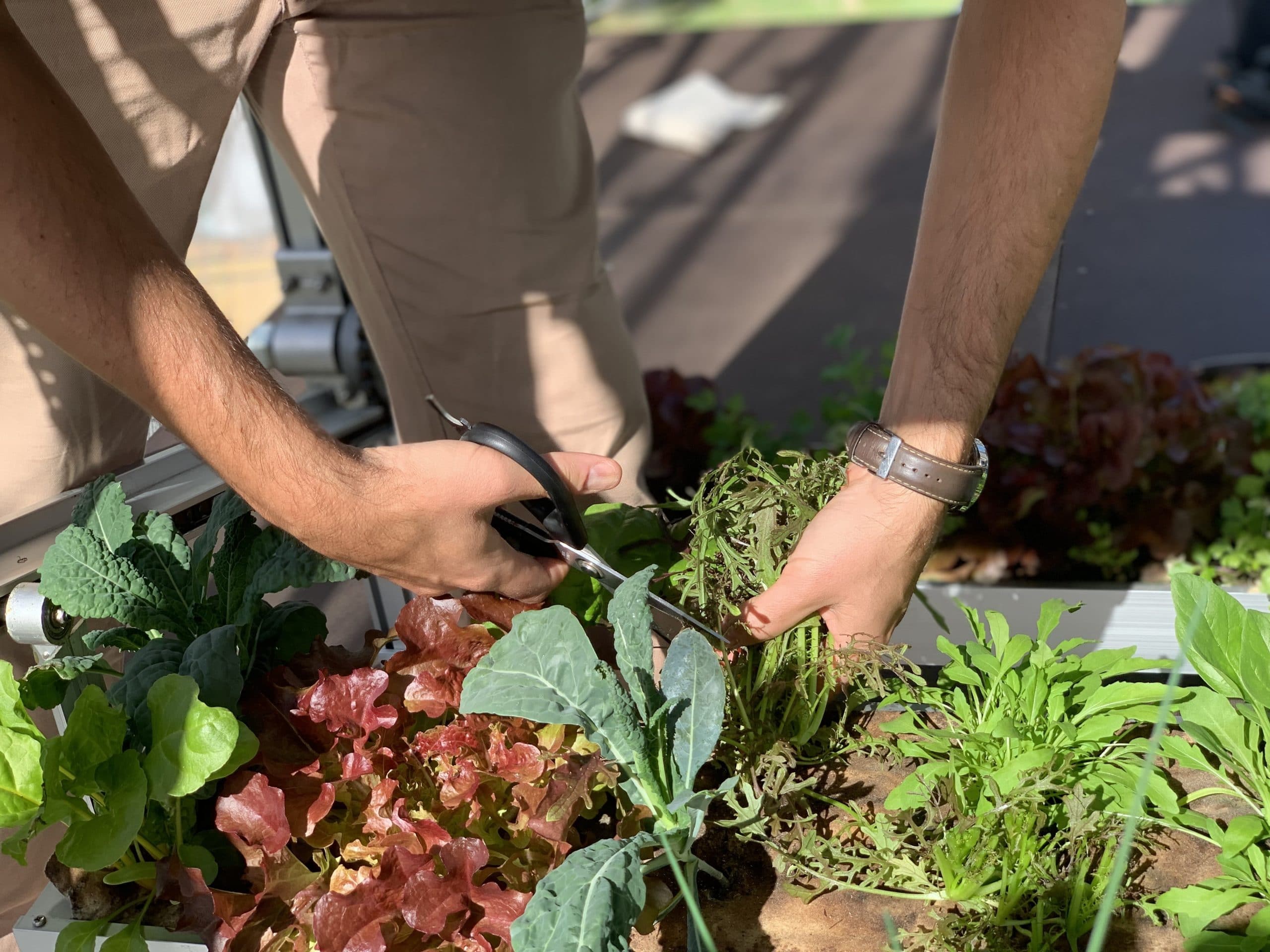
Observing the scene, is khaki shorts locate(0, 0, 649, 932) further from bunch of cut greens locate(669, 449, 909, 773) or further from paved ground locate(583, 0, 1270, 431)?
paved ground locate(583, 0, 1270, 431)

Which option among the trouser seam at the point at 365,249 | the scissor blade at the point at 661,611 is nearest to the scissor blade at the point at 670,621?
the scissor blade at the point at 661,611

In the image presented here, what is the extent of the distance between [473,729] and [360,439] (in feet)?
3.84

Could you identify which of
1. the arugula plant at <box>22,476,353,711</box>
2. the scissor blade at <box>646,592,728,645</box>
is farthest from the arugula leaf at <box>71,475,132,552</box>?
the scissor blade at <box>646,592,728,645</box>

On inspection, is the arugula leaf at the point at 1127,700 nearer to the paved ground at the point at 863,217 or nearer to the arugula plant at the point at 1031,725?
the arugula plant at the point at 1031,725

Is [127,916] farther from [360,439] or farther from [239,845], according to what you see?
[360,439]

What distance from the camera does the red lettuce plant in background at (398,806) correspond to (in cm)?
71

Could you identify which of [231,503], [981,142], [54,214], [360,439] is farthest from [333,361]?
[981,142]

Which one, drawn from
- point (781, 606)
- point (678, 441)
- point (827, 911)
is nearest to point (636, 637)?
point (781, 606)

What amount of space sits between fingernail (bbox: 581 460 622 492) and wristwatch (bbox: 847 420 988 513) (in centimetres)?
21

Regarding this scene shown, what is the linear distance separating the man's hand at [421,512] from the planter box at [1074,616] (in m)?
0.43

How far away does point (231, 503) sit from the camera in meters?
0.96

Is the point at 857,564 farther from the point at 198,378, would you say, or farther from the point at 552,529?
the point at 198,378

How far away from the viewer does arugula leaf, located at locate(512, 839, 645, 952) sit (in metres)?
0.60

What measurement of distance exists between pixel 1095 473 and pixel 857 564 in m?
1.08
